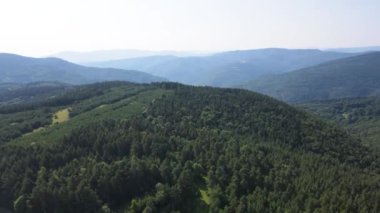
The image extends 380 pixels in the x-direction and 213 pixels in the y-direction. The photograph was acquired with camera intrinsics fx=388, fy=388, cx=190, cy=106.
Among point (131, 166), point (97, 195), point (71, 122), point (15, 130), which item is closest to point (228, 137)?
point (131, 166)

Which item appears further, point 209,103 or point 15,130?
point 209,103

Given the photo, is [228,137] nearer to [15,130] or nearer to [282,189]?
[282,189]

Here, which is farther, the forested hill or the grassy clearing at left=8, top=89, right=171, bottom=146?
the grassy clearing at left=8, top=89, right=171, bottom=146

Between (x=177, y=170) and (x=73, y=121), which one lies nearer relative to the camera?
(x=177, y=170)

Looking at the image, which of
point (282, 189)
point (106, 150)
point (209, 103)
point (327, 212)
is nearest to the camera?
point (327, 212)

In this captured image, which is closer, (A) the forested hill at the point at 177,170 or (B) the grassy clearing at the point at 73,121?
(A) the forested hill at the point at 177,170

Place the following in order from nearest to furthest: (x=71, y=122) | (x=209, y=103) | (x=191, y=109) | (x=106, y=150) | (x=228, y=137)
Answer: (x=106, y=150) → (x=228, y=137) → (x=71, y=122) → (x=191, y=109) → (x=209, y=103)

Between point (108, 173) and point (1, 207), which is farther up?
point (108, 173)

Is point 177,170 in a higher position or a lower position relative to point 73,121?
higher
